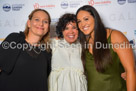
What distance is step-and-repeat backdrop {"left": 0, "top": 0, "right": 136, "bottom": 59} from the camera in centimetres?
197

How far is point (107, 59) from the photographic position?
4.04ft

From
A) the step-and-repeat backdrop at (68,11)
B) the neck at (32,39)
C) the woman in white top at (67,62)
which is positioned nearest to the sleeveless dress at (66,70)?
the woman in white top at (67,62)

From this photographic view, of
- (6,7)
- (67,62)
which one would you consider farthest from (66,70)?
(6,7)

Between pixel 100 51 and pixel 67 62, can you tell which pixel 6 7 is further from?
pixel 100 51

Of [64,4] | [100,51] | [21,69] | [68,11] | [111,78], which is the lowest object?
[111,78]

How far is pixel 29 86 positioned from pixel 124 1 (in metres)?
1.74

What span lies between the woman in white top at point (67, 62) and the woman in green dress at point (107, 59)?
0.37 feet

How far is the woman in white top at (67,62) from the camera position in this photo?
1322mm

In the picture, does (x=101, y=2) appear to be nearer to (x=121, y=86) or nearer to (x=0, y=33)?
(x=121, y=86)

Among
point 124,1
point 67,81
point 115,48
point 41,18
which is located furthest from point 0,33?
point 124,1

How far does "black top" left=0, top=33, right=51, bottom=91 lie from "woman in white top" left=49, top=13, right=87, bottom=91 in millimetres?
127

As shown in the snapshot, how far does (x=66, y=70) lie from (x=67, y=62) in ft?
0.27

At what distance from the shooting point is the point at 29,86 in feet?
4.24

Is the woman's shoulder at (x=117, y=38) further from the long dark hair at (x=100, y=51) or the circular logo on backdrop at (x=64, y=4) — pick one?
the circular logo on backdrop at (x=64, y=4)
